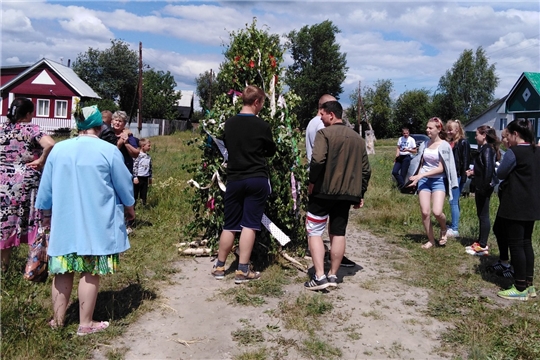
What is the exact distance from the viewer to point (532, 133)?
5.15 metres

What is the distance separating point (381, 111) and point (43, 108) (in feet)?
147

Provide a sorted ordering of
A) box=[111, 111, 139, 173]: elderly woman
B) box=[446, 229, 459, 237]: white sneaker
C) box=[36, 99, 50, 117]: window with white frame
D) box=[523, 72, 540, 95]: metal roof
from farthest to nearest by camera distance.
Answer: box=[36, 99, 50, 117]: window with white frame → box=[523, 72, 540, 95]: metal roof → box=[446, 229, 459, 237]: white sneaker → box=[111, 111, 139, 173]: elderly woman

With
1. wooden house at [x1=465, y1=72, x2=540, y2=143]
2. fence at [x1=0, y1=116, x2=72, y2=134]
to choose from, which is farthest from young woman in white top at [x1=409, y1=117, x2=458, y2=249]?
fence at [x1=0, y1=116, x2=72, y2=134]

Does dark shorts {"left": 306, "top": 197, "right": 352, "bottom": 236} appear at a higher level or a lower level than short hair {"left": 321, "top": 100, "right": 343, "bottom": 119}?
lower

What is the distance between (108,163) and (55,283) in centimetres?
107

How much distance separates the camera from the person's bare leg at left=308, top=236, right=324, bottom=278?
5.04 meters

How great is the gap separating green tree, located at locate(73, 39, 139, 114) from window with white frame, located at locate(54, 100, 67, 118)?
18029 mm

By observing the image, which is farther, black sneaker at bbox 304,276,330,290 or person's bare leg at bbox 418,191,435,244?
person's bare leg at bbox 418,191,435,244

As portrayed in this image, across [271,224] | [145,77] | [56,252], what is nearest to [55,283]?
[56,252]

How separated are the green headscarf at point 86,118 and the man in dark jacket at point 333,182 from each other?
2157 mm

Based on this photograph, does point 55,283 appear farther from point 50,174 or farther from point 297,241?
point 297,241

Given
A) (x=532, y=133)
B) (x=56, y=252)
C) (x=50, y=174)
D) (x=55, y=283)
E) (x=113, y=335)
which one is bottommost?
(x=113, y=335)

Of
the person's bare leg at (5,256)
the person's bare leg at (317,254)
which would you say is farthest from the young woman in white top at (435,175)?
the person's bare leg at (5,256)

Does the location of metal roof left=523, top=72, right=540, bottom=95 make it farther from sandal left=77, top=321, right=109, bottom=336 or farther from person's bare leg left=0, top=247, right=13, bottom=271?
sandal left=77, top=321, right=109, bottom=336
